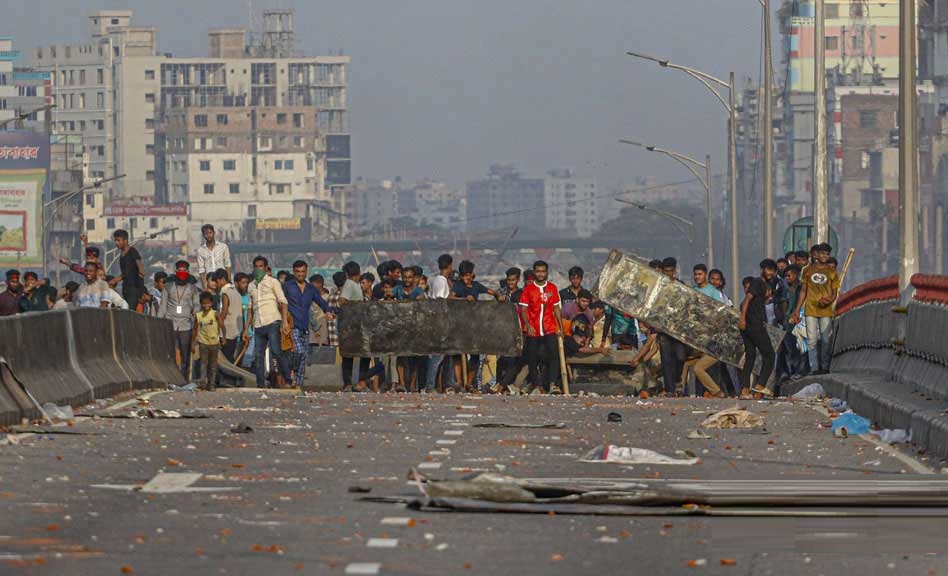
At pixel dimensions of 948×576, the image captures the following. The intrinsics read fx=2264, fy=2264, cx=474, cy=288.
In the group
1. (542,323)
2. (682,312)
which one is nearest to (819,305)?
(682,312)

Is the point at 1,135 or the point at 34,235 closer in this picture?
the point at 34,235

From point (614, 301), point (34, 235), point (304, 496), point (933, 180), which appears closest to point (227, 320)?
point (614, 301)

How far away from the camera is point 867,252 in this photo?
191500 mm

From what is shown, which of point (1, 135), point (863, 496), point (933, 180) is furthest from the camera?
point (933, 180)

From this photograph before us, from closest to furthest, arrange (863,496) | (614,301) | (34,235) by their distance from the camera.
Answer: (863,496) → (614,301) → (34,235)

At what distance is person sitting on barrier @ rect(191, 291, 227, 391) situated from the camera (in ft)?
91.1

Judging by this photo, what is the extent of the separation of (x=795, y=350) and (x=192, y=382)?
8.14 metres

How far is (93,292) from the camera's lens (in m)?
27.5

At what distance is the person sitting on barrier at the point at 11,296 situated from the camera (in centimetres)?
2920

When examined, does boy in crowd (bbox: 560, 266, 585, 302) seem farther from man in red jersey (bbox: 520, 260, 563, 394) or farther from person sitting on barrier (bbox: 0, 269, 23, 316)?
person sitting on barrier (bbox: 0, 269, 23, 316)

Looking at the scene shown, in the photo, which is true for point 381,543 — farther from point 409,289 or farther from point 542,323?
point 409,289

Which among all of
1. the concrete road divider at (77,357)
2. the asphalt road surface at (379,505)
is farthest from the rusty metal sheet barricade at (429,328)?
the asphalt road surface at (379,505)

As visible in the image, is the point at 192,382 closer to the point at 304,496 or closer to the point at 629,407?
the point at 629,407

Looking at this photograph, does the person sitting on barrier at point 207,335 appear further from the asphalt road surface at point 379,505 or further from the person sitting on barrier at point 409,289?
the asphalt road surface at point 379,505
